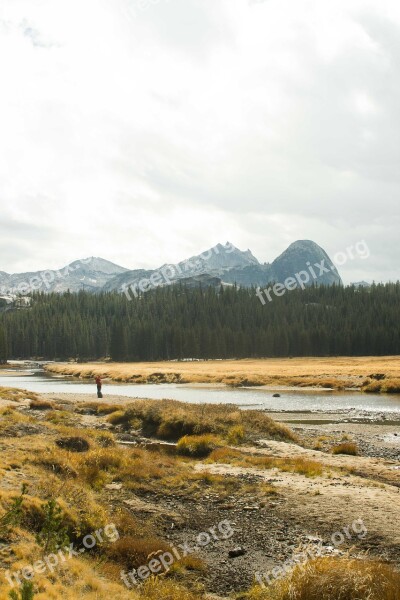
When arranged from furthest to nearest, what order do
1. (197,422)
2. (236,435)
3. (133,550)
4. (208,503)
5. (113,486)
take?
1. (197,422)
2. (236,435)
3. (113,486)
4. (208,503)
5. (133,550)

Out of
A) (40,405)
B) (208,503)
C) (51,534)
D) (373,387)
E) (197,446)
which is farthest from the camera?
(373,387)

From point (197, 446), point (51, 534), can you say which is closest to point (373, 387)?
point (197, 446)

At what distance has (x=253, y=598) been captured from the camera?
1088 centimetres

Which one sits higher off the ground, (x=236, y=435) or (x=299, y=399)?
(x=236, y=435)

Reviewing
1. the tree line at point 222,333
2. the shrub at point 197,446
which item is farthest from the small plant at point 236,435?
the tree line at point 222,333

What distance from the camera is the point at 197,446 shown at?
2733 cm

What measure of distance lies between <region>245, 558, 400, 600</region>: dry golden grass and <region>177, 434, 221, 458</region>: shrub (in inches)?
638

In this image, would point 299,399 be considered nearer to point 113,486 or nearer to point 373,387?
point 373,387

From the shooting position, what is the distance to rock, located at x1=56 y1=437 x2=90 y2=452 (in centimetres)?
2385

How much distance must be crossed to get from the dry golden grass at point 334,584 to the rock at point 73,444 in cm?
1479

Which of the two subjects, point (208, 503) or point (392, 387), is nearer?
point (208, 503)

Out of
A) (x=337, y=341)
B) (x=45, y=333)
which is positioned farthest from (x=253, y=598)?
(x=45, y=333)

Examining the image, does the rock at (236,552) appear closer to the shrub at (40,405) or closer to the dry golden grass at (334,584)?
the dry golden grass at (334,584)

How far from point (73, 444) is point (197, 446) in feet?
22.3
